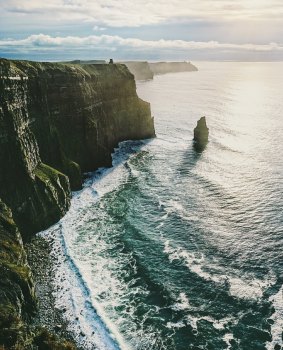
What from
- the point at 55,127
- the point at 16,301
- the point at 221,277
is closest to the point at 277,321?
the point at 221,277

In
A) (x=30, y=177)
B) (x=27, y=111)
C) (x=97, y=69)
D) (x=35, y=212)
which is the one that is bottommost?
(x=35, y=212)

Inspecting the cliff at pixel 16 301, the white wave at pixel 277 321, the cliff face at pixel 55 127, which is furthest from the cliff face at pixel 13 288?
the white wave at pixel 277 321

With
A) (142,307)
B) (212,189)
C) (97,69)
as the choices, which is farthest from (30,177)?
(97,69)

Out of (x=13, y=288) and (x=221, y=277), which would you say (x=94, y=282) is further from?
(x=221, y=277)

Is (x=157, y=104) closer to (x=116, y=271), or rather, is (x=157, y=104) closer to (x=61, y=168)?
(x=61, y=168)

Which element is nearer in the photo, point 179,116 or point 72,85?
point 72,85

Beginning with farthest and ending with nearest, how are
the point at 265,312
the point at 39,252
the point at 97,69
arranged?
the point at 97,69, the point at 39,252, the point at 265,312
